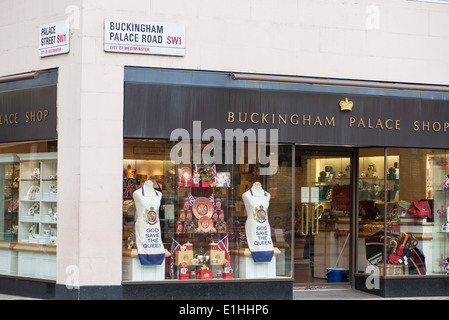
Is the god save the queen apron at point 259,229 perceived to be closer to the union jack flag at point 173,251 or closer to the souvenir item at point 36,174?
the union jack flag at point 173,251

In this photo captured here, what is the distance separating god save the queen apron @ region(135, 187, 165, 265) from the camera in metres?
10.6

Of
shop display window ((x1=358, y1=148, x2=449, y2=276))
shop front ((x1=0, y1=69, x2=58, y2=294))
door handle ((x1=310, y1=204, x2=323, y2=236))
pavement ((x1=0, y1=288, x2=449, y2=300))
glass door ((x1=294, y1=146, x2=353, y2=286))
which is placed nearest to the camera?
shop front ((x1=0, y1=69, x2=58, y2=294))

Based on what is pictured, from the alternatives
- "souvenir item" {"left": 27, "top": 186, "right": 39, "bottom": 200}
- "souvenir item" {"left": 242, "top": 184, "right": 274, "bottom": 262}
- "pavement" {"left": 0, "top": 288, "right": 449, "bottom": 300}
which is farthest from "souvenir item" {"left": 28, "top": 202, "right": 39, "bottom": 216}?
"souvenir item" {"left": 242, "top": 184, "right": 274, "bottom": 262}

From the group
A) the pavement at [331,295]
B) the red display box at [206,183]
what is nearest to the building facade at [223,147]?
the red display box at [206,183]

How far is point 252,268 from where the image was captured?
11086 millimetres

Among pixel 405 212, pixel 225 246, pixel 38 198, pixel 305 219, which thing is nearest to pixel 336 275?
pixel 305 219

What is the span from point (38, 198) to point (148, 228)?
219cm

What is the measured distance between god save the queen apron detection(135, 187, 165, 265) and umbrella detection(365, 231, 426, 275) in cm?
399

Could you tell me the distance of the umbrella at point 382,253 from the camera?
11.9 m

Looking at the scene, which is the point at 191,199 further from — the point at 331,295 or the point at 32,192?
the point at 331,295

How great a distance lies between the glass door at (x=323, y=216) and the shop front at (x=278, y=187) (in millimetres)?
21

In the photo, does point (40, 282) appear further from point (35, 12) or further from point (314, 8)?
point (314, 8)

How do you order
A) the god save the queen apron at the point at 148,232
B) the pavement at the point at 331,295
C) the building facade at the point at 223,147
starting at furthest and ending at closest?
the pavement at the point at 331,295 → the god save the queen apron at the point at 148,232 → the building facade at the point at 223,147

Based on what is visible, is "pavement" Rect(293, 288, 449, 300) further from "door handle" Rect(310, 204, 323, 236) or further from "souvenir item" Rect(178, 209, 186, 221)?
"souvenir item" Rect(178, 209, 186, 221)
